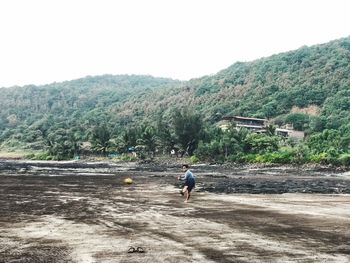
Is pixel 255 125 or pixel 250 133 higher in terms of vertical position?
pixel 255 125

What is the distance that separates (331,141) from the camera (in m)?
92.8

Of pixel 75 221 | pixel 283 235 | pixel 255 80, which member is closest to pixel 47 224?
pixel 75 221

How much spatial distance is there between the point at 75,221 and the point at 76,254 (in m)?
5.67

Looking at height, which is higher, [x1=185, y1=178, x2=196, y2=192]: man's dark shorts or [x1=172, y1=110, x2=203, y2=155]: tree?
[x1=172, y1=110, x2=203, y2=155]: tree

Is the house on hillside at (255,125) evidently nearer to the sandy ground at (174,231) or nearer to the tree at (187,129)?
the tree at (187,129)

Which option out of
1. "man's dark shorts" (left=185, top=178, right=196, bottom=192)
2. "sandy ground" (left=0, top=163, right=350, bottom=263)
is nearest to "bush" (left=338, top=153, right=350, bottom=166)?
"sandy ground" (left=0, top=163, right=350, bottom=263)

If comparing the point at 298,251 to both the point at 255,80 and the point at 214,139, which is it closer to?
the point at 214,139

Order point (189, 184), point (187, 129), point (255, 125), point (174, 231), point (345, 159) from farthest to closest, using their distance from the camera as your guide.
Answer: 1. point (255, 125)
2. point (187, 129)
3. point (345, 159)
4. point (189, 184)
5. point (174, 231)

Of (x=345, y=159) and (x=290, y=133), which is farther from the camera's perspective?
(x=290, y=133)

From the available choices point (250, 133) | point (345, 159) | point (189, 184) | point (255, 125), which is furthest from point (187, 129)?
point (189, 184)

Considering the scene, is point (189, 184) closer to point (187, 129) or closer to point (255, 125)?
point (187, 129)

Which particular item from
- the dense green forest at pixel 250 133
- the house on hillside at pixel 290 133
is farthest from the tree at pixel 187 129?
the house on hillside at pixel 290 133

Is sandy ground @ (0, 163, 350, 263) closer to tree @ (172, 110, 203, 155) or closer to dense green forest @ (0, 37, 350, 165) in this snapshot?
dense green forest @ (0, 37, 350, 165)

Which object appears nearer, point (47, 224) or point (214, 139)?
point (47, 224)
